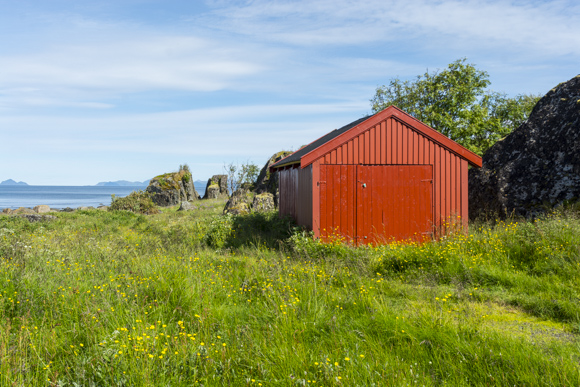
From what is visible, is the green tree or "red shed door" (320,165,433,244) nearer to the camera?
"red shed door" (320,165,433,244)

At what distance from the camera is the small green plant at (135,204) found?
1001 inches

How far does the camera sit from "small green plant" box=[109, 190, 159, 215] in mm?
25438

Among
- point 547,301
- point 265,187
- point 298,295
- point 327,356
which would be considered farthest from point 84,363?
point 265,187

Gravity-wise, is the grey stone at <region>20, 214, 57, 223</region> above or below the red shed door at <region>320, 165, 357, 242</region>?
below

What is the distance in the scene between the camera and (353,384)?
3445 millimetres

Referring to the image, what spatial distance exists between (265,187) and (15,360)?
68.0 ft

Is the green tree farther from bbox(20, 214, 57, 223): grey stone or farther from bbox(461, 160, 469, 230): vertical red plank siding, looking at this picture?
bbox(20, 214, 57, 223): grey stone

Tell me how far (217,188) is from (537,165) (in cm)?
3025

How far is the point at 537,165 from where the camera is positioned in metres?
13.1

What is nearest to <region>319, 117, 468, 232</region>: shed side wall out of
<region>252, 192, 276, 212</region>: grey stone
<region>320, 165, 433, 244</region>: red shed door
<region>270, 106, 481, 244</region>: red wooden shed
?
<region>270, 106, 481, 244</region>: red wooden shed

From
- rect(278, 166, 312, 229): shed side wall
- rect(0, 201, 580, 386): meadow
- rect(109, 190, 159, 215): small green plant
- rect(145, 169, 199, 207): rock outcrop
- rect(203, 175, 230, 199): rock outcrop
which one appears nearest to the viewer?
rect(0, 201, 580, 386): meadow

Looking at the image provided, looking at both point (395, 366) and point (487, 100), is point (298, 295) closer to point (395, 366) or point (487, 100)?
point (395, 366)

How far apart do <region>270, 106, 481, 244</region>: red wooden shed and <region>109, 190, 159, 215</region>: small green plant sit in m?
17.3

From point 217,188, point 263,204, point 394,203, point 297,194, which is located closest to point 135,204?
point 263,204
